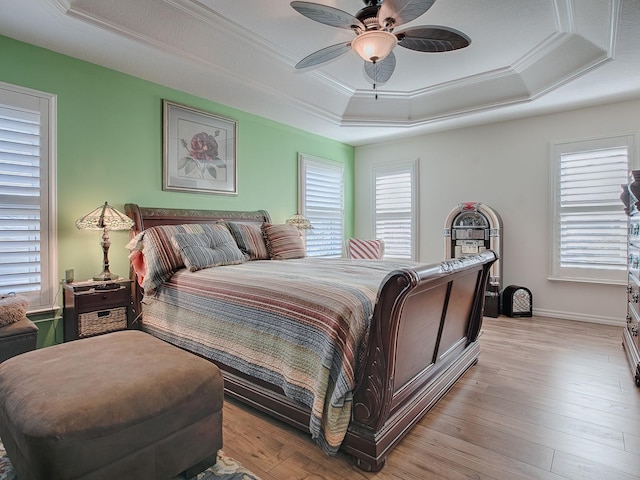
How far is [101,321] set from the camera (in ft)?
9.75

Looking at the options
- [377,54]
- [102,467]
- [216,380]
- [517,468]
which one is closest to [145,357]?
[216,380]

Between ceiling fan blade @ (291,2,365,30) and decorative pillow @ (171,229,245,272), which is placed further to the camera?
decorative pillow @ (171,229,245,272)

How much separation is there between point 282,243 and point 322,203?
210 cm

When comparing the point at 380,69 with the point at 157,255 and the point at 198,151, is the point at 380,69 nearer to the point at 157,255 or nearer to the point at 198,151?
the point at 198,151

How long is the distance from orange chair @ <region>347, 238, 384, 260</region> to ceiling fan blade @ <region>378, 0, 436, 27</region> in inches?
137

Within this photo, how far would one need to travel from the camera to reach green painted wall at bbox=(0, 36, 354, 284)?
3.00 metres

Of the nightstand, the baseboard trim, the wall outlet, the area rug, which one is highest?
the wall outlet

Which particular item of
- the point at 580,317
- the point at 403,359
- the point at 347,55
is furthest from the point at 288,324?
the point at 580,317

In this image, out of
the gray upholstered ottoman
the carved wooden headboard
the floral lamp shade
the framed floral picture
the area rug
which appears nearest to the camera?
the gray upholstered ottoman

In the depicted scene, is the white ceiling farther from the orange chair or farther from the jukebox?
the orange chair

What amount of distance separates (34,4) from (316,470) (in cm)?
342

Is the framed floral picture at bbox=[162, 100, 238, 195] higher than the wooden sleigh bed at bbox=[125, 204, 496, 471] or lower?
higher

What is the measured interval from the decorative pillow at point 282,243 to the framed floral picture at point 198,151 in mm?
890

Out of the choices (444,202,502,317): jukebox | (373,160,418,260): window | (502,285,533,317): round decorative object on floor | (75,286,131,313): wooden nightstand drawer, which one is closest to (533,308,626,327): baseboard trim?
(502,285,533,317): round decorative object on floor
